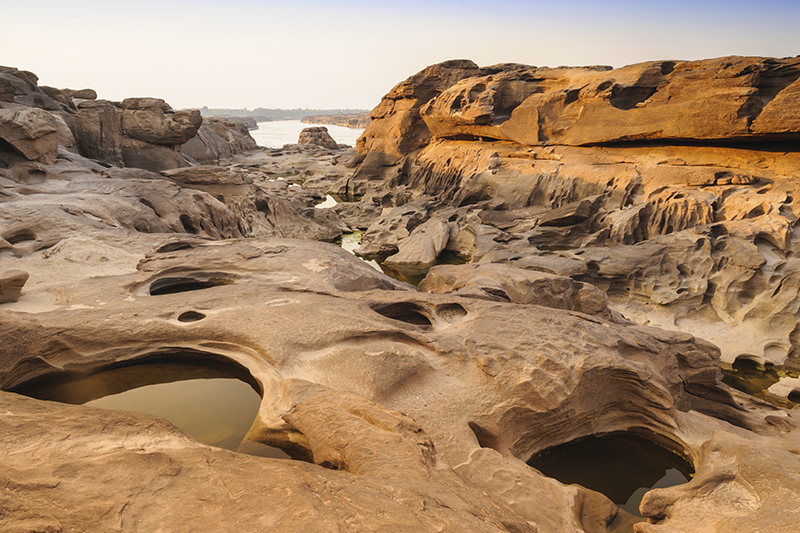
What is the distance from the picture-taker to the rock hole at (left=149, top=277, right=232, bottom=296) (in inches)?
254

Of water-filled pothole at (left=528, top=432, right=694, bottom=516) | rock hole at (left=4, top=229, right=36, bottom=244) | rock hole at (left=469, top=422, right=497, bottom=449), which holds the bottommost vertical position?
water-filled pothole at (left=528, top=432, right=694, bottom=516)

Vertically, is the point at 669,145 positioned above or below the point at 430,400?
above

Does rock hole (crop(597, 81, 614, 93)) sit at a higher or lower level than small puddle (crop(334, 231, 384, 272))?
higher

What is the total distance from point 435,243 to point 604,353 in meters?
9.71

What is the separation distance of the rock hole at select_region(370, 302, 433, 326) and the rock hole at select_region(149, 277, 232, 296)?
2.73 meters

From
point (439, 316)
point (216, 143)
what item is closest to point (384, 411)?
point (439, 316)

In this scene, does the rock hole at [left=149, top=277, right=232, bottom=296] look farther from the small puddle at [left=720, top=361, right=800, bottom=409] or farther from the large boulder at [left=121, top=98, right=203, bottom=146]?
the large boulder at [left=121, top=98, right=203, bottom=146]

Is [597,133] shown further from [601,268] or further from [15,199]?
[15,199]

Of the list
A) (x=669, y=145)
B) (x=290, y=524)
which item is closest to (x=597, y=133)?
(x=669, y=145)

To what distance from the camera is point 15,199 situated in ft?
31.0

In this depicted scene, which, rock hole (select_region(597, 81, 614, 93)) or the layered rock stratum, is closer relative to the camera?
the layered rock stratum

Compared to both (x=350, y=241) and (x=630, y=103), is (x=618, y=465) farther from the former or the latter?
(x=630, y=103)

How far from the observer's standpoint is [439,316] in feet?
18.0

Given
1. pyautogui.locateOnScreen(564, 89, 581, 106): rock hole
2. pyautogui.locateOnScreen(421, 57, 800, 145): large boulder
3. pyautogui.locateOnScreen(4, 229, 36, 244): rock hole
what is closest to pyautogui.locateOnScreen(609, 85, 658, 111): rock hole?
pyautogui.locateOnScreen(421, 57, 800, 145): large boulder
